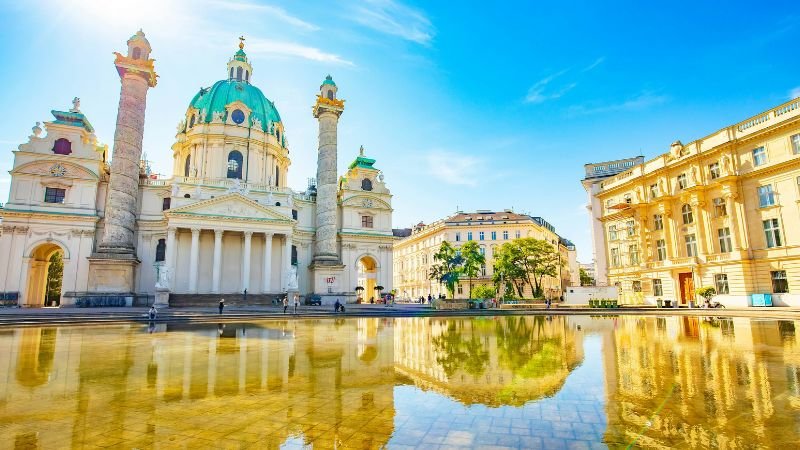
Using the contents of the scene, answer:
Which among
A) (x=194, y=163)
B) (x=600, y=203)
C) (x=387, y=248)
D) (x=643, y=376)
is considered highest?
(x=194, y=163)

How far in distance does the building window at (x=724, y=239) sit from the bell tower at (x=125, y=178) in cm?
4981

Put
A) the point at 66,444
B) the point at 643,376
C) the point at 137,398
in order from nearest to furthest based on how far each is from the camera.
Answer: the point at 66,444 → the point at 137,398 → the point at 643,376

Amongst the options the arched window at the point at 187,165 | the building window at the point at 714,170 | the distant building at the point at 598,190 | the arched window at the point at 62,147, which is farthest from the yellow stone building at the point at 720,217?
the arched window at the point at 62,147

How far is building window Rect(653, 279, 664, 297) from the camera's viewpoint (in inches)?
1430

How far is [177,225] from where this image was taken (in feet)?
130

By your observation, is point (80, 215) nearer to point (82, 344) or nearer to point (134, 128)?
point (134, 128)

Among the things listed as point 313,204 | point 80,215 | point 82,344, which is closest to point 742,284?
point 82,344

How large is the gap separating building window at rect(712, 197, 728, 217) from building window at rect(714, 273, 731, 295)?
4830 mm

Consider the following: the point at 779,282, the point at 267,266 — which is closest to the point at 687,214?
the point at 779,282

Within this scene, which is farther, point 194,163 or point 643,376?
point 194,163

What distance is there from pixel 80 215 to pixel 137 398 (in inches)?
1737

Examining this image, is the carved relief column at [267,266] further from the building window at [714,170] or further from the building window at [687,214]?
the building window at [714,170]

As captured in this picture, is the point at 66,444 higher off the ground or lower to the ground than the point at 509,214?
lower

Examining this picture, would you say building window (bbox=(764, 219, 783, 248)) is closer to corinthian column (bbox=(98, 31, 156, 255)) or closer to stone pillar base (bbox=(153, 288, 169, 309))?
stone pillar base (bbox=(153, 288, 169, 309))
